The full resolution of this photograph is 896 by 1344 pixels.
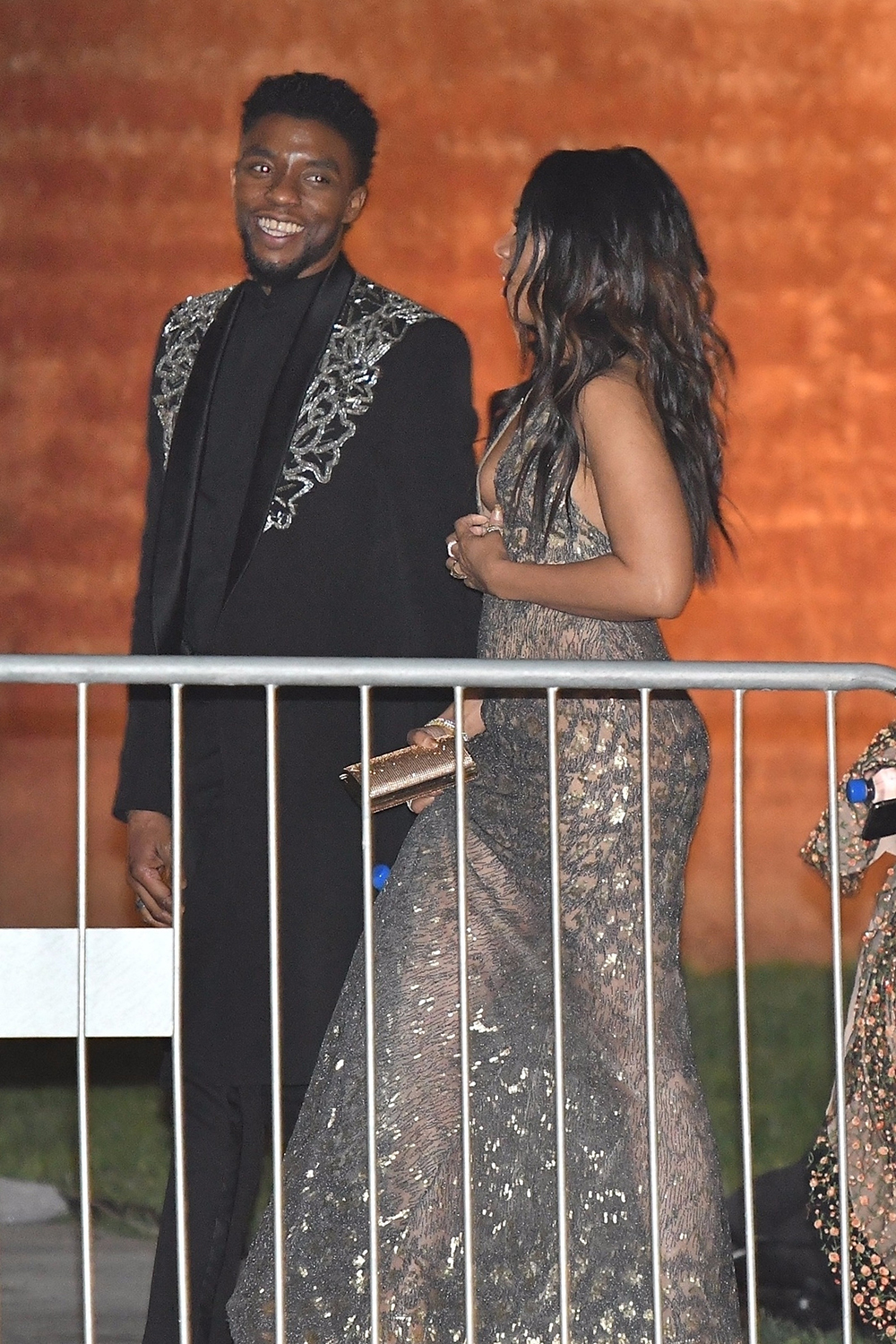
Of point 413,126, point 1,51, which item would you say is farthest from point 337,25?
point 1,51

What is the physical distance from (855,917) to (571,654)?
273 cm

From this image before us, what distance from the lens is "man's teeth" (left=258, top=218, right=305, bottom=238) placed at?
3113mm

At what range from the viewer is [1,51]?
4.95 meters

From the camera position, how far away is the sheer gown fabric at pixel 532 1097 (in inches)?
97.2

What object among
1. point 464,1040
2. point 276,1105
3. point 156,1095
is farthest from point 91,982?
point 156,1095

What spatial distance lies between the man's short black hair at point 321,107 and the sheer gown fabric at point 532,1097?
0.96 m

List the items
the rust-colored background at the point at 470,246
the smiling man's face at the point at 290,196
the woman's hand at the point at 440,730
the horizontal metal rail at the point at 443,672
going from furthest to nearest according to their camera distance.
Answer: the rust-colored background at the point at 470,246
the smiling man's face at the point at 290,196
the woman's hand at the point at 440,730
the horizontal metal rail at the point at 443,672

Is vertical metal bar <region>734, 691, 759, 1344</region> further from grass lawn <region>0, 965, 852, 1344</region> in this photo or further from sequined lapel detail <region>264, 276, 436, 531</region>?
grass lawn <region>0, 965, 852, 1344</region>

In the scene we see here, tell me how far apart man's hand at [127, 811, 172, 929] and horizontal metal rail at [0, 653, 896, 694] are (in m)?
0.81

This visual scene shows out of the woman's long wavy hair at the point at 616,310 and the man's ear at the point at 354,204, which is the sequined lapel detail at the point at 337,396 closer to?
the man's ear at the point at 354,204

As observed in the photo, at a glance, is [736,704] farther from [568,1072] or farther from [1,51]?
[1,51]

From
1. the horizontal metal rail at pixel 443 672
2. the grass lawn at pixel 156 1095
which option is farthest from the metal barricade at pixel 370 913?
the grass lawn at pixel 156 1095

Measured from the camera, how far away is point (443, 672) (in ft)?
7.64

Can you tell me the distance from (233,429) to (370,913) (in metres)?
1.00
